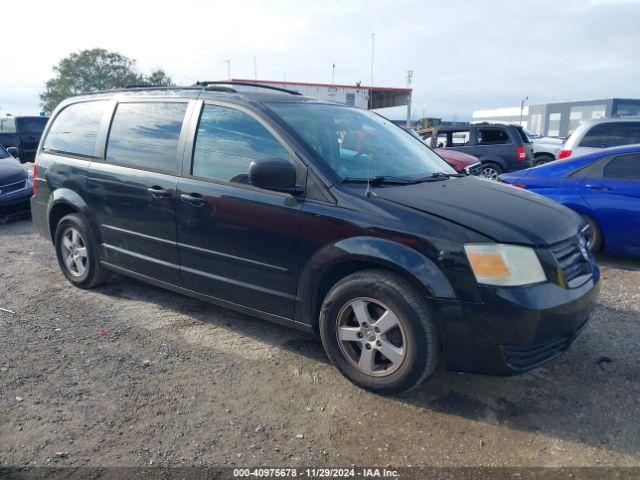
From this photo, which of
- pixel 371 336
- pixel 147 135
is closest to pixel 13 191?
pixel 147 135

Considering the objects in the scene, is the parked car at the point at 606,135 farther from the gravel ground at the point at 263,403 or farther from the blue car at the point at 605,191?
the gravel ground at the point at 263,403

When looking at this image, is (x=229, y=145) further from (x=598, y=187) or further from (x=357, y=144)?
(x=598, y=187)

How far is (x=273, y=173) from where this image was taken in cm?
315

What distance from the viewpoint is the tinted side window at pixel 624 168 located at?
19.1 feet

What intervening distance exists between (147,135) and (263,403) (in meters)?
2.43

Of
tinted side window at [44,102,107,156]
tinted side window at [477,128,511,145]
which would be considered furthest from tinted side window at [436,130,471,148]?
tinted side window at [44,102,107,156]

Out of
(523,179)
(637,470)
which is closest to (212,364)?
(637,470)

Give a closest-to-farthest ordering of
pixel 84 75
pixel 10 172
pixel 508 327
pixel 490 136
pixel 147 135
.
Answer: pixel 508 327
pixel 147 135
pixel 10 172
pixel 490 136
pixel 84 75

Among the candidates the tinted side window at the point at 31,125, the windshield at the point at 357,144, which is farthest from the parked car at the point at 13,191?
the tinted side window at the point at 31,125

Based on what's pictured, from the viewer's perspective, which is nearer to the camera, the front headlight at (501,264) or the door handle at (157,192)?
the front headlight at (501,264)

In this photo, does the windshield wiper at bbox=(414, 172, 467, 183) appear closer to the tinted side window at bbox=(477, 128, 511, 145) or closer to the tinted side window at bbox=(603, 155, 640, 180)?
the tinted side window at bbox=(603, 155, 640, 180)

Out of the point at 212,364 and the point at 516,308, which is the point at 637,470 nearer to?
the point at 516,308

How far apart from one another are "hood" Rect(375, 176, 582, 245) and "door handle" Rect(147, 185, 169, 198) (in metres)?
1.70

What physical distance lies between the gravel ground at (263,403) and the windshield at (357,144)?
1397 mm
